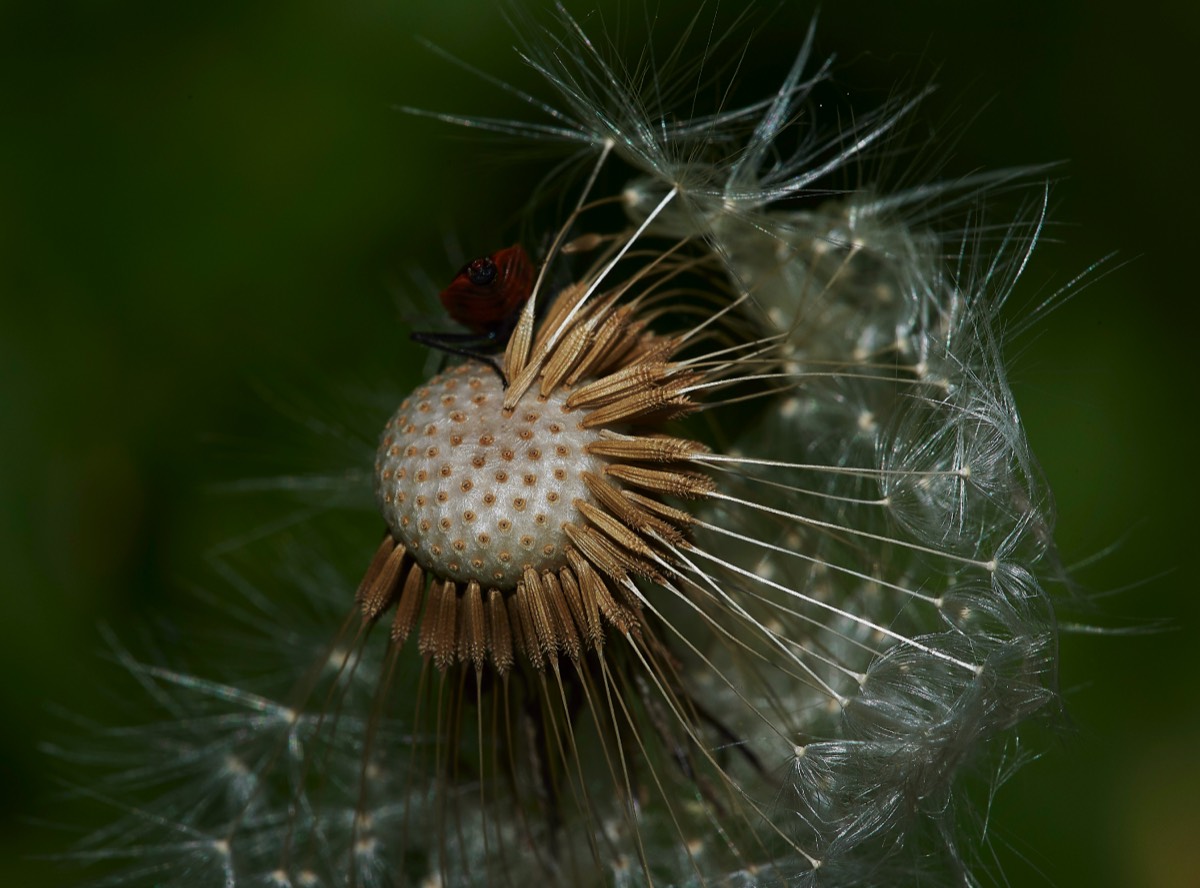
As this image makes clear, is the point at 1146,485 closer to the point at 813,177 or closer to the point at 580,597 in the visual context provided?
the point at 813,177

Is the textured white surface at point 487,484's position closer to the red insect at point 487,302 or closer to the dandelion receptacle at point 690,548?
the dandelion receptacle at point 690,548

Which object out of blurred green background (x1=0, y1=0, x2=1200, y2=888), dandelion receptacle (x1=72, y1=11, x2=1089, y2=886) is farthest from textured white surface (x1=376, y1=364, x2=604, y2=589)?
blurred green background (x1=0, y1=0, x2=1200, y2=888)

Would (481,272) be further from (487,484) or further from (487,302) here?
(487,484)

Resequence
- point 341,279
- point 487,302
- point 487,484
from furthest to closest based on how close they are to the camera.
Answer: point 341,279 < point 487,302 < point 487,484

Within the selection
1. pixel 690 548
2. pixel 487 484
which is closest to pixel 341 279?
pixel 487 484

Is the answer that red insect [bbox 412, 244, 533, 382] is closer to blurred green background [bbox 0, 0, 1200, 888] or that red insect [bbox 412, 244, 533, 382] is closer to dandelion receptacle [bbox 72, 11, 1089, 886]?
dandelion receptacle [bbox 72, 11, 1089, 886]

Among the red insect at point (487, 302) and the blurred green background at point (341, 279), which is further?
the blurred green background at point (341, 279)

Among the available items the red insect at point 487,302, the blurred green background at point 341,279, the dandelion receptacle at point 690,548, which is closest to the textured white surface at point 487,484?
the dandelion receptacle at point 690,548
